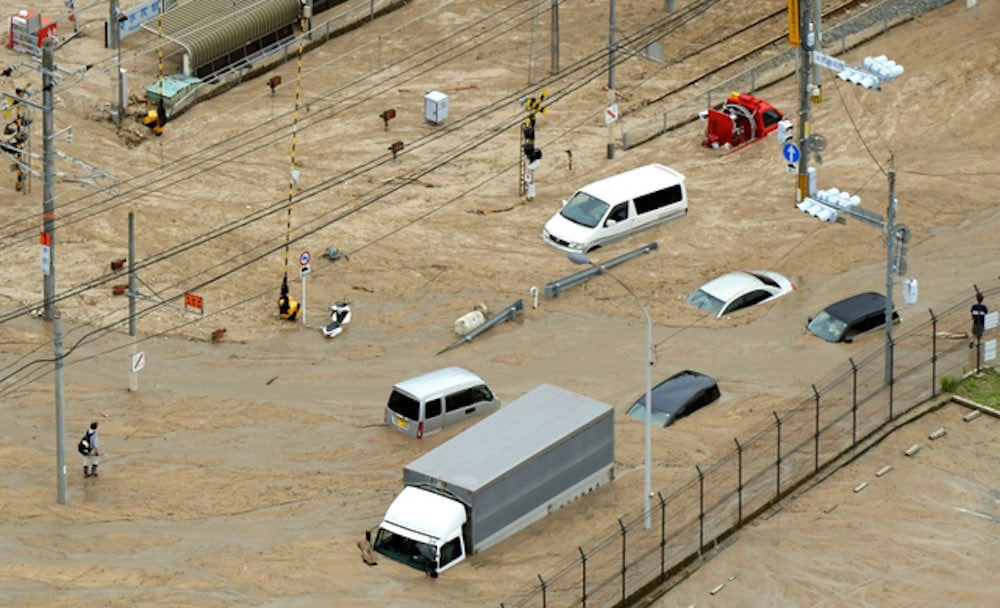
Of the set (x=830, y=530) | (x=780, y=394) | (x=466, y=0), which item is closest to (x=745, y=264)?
(x=780, y=394)

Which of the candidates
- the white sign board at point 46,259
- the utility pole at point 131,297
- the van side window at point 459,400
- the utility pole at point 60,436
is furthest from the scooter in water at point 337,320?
the utility pole at point 60,436

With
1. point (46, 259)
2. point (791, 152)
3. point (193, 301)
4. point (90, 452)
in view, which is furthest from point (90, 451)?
point (791, 152)

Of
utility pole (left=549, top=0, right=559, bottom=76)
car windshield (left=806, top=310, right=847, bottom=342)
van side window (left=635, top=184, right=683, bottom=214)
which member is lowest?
car windshield (left=806, top=310, right=847, bottom=342)

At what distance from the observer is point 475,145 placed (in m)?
82.8

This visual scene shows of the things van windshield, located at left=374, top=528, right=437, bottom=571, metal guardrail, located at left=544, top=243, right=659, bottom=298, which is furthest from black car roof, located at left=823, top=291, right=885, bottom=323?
van windshield, located at left=374, top=528, right=437, bottom=571

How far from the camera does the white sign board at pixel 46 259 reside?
226 ft

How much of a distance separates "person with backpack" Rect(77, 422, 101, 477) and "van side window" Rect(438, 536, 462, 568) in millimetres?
9649

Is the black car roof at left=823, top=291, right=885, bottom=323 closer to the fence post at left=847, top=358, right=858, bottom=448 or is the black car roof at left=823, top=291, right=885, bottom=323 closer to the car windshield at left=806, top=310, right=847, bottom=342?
the car windshield at left=806, top=310, right=847, bottom=342

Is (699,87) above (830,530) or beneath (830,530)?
above

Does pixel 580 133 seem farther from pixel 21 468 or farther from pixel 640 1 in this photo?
pixel 21 468

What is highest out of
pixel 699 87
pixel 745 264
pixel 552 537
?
pixel 699 87

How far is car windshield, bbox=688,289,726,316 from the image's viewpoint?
238ft

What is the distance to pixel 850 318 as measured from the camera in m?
70.6

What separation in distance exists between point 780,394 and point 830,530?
6.47 m
